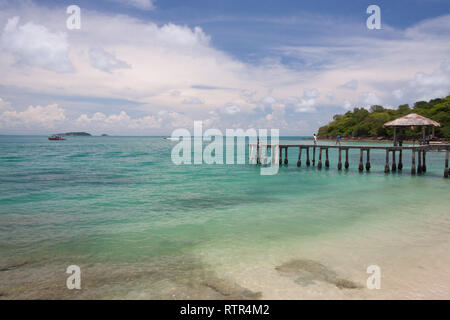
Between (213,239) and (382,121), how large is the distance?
98.9m

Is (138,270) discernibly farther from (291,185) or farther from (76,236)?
(291,185)

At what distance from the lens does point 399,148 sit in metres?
22.1

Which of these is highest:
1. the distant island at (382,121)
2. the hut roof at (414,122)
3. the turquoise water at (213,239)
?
the distant island at (382,121)

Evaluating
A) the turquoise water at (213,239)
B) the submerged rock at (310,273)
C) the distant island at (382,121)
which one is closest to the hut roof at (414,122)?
the turquoise water at (213,239)

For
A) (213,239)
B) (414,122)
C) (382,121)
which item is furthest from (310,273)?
(382,121)

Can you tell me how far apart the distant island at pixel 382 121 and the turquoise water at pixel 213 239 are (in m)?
51.6

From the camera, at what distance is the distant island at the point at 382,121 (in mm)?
71938

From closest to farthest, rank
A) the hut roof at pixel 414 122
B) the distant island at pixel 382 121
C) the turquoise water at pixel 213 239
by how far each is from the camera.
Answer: the turquoise water at pixel 213 239, the hut roof at pixel 414 122, the distant island at pixel 382 121

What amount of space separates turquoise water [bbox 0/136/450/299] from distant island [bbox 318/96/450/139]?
5161cm

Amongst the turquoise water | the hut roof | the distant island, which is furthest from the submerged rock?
the distant island

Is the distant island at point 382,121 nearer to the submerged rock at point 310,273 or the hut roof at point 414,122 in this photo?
the hut roof at point 414,122
